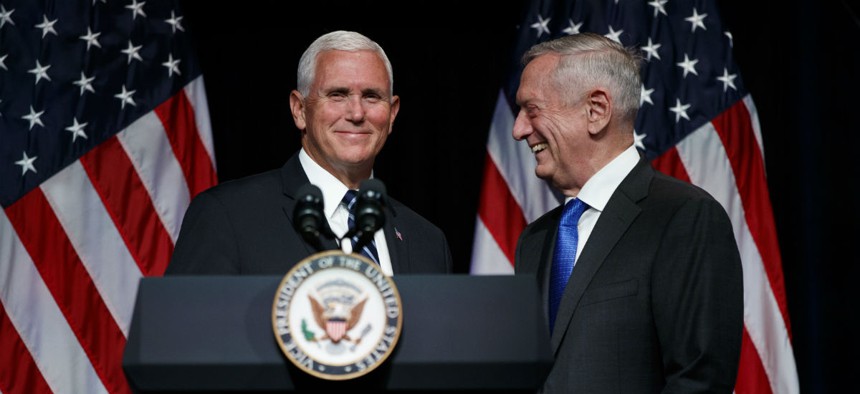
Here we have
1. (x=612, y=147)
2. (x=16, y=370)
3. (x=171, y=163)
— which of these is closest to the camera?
(x=612, y=147)

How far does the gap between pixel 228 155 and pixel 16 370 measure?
4.05ft

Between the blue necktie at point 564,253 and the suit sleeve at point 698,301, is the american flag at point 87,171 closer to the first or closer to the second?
the blue necktie at point 564,253

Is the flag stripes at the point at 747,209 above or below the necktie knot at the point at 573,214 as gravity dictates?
below

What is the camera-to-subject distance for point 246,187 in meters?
2.32

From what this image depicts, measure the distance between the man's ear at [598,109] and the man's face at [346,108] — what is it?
0.55m

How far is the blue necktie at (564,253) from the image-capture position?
251cm

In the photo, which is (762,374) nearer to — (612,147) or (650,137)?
(650,137)

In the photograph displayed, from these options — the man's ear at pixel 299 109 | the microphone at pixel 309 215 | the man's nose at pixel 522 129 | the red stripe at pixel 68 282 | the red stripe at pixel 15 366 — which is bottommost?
the red stripe at pixel 15 366

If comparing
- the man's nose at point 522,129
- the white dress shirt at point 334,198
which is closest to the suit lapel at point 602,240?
the man's nose at point 522,129

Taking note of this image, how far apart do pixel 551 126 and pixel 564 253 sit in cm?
37

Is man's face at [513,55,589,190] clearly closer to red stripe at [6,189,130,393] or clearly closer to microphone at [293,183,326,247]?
microphone at [293,183,326,247]

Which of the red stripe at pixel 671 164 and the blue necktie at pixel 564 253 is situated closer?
the blue necktie at pixel 564 253

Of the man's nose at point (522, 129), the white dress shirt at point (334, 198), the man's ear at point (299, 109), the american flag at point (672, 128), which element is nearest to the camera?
the white dress shirt at point (334, 198)

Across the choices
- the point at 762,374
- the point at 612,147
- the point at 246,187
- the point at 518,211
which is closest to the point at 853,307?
the point at 762,374
